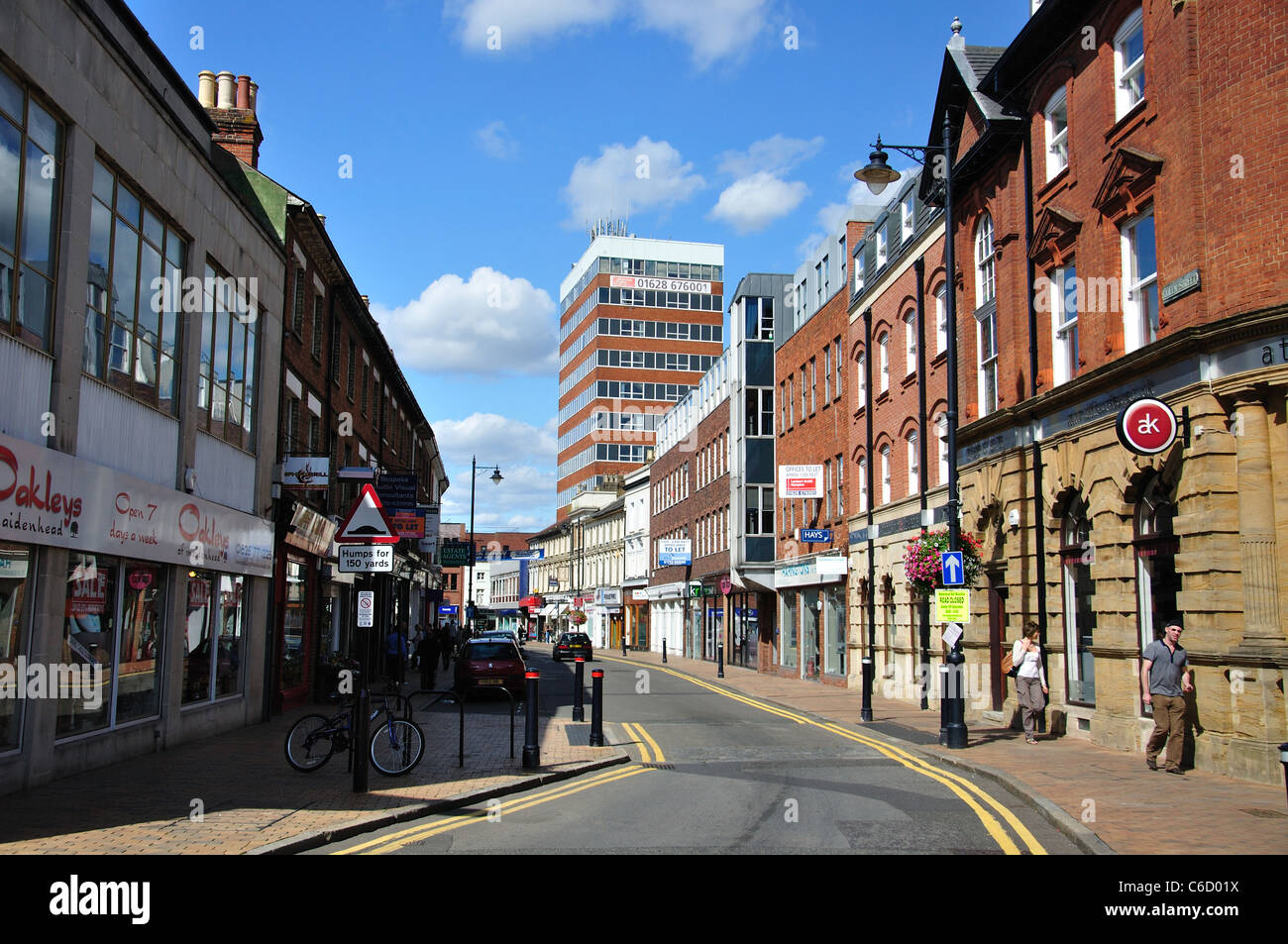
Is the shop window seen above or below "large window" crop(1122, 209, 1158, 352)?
below

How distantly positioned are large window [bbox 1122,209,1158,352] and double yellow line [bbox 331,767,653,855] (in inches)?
390

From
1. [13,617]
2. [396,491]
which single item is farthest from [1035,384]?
[396,491]

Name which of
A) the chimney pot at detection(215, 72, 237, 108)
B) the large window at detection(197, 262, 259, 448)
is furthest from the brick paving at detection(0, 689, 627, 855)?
the chimney pot at detection(215, 72, 237, 108)

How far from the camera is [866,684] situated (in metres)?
22.1

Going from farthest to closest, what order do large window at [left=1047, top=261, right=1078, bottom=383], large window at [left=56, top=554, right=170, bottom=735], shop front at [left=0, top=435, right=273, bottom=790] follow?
large window at [left=1047, top=261, right=1078, bottom=383] < large window at [left=56, top=554, right=170, bottom=735] < shop front at [left=0, top=435, right=273, bottom=790]

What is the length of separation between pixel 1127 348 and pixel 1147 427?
8.81 feet

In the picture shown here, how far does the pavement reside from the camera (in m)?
9.16

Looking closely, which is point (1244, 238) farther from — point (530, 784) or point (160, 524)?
point (160, 524)

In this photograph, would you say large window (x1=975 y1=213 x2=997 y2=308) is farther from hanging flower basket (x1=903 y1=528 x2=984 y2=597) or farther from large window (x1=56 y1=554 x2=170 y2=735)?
large window (x1=56 y1=554 x2=170 y2=735)

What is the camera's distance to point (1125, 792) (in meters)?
12.2

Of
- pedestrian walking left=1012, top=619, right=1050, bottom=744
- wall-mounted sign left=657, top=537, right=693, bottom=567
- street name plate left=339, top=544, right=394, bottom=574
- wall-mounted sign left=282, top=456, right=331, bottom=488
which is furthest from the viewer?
wall-mounted sign left=657, top=537, right=693, bottom=567

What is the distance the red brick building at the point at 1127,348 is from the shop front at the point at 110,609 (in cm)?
1327

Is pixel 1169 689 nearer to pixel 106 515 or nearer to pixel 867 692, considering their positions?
pixel 867 692

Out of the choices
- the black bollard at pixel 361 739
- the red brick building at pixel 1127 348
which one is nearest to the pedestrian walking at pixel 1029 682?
the red brick building at pixel 1127 348
